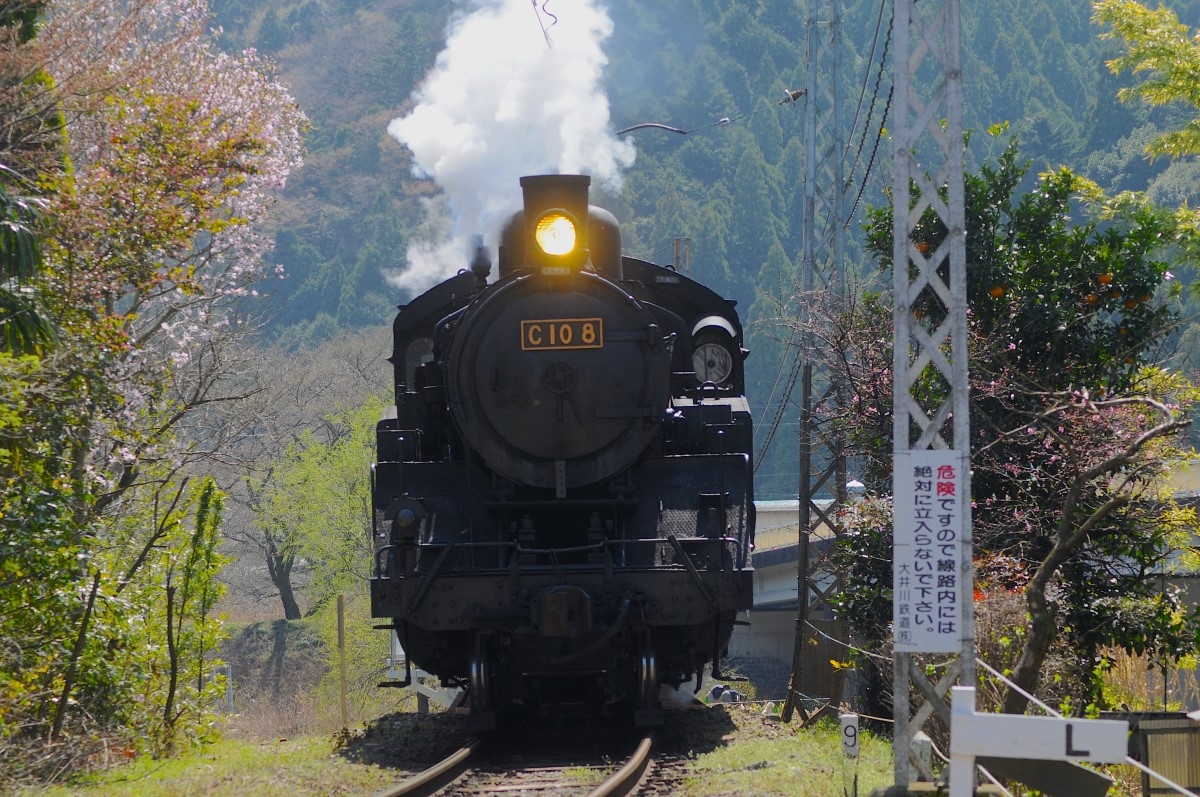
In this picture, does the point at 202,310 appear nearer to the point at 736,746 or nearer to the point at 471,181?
the point at 471,181

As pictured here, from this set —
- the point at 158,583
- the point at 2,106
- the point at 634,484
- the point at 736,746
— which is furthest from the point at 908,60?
the point at 158,583

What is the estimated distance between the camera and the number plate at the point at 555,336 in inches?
375

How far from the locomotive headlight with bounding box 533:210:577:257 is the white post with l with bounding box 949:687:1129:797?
16.7ft

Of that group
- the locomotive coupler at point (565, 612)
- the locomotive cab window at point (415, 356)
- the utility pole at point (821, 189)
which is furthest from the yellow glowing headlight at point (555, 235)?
the utility pole at point (821, 189)

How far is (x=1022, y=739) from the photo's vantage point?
16.8 ft

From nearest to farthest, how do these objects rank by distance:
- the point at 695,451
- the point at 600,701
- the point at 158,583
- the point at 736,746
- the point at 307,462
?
the point at 736,746 → the point at 695,451 → the point at 600,701 → the point at 158,583 → the point at 307,462

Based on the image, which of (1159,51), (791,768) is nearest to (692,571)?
(791,768)

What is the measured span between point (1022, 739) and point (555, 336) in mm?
5137

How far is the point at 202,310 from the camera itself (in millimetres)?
19000

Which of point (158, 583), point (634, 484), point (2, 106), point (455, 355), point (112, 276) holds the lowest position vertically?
point (158, 583)

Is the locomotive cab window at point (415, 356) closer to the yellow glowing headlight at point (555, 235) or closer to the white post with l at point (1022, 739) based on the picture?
the yellow glowing headlight at point (555, 235)

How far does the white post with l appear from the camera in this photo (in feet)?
16.2

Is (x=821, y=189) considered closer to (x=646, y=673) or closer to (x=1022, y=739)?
(x=646, y=673)

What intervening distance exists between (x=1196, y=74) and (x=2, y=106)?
10816mm
